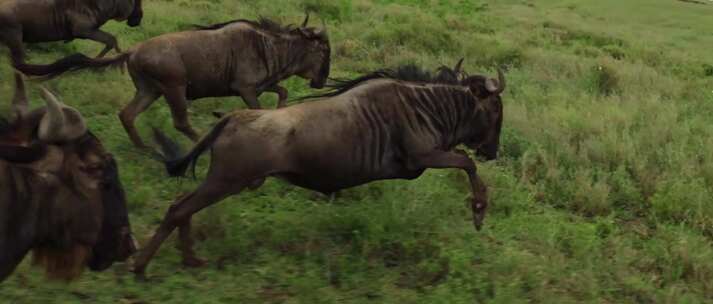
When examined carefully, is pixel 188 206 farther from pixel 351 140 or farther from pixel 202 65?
pixel 202 65

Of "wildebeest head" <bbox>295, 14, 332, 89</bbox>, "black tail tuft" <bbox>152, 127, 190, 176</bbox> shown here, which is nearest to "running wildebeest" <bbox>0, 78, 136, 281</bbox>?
"black tail tuft" <bbox>152, 127, 190, 176</bbox>

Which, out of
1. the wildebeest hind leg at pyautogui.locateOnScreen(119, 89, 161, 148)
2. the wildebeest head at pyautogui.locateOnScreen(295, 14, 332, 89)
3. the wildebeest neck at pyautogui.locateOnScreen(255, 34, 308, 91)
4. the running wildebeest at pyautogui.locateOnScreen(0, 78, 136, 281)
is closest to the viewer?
the running wildebeest at pyautogui.locateOnScreen(0, 78, 136, 281)

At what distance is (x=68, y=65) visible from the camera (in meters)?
6.40

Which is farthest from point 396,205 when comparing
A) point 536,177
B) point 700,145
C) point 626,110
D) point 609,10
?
point 609,10

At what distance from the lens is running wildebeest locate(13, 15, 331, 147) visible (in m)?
6.55

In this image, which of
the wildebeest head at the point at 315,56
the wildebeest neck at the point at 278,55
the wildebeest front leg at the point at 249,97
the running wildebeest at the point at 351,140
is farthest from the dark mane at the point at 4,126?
the wildebeest head at the point at 315,56

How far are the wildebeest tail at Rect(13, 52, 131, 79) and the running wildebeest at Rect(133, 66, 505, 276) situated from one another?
1.60 metres

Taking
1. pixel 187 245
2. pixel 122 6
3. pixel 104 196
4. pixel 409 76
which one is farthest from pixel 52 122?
pixel 122 6

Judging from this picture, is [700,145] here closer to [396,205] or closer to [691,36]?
[396,205]

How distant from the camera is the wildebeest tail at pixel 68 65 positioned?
6.29 meters

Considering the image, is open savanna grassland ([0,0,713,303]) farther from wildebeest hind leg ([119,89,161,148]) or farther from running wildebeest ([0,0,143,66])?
running wildebeest ([0,0,143,66])

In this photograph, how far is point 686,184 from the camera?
7156mm

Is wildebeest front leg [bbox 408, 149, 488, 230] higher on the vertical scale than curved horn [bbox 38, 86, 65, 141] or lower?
lower

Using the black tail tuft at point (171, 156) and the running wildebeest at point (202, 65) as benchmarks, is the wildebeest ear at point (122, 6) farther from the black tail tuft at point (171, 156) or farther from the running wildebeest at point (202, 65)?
the black tail tuft at point (171, 156)
